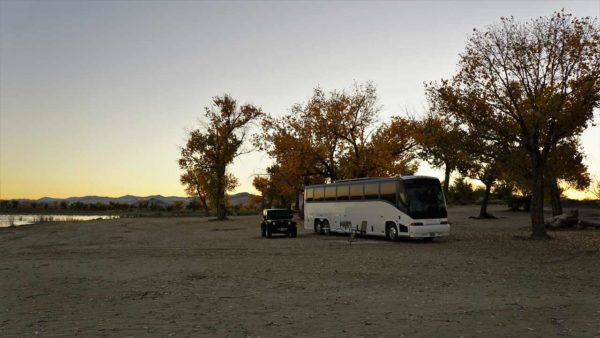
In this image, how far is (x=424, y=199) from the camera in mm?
31281

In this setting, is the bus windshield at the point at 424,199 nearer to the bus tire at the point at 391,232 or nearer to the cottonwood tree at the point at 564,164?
the bus tire at the point at 391,232

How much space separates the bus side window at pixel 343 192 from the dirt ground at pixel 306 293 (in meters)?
12.2

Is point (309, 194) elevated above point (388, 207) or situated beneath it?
elevated above

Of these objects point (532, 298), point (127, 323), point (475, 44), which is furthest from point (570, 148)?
point (127, 323)

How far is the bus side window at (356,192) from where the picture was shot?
117ft

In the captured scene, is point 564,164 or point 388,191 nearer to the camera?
point 388,191

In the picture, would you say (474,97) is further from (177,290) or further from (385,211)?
(177,290)

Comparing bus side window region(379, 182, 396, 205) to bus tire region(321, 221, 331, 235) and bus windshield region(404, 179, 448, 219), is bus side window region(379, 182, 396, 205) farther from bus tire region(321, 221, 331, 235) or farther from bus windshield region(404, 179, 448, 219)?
bus tire region(321, 221, 331, 235)

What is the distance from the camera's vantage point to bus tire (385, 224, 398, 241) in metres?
32.6

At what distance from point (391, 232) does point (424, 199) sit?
3.23 metres

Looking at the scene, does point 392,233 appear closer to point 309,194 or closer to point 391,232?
point 391,232

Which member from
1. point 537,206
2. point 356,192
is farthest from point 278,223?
point 537,206

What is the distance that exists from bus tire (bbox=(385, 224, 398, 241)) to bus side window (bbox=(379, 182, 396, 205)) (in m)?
1.69

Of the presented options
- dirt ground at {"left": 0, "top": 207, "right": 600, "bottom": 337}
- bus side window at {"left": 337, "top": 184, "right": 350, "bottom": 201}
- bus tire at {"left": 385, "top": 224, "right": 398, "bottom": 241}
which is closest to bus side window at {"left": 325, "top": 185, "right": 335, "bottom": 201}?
bus side window at {"left": 337, "top": 184, "right": 350, "bottom": 201}
